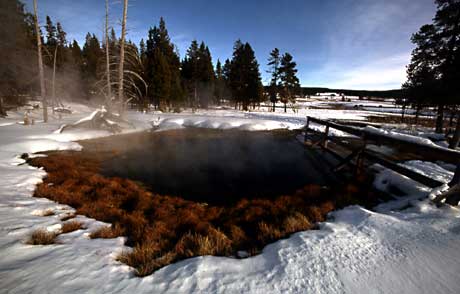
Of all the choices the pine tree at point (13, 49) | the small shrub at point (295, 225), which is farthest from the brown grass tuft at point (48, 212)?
the pine tree at point (13, 49)

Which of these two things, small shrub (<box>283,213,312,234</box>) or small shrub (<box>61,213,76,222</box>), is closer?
small shrub (<box>283,213,312,234</box>)

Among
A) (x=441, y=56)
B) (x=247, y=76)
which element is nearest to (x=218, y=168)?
(x=441, y=56)

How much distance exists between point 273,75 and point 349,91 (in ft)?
591

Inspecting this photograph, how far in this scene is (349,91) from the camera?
183 meters

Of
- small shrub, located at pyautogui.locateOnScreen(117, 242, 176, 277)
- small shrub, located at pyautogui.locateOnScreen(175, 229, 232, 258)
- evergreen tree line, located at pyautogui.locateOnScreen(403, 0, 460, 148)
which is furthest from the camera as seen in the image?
evergreen tree line, located at pyautogui.locateOnScreen(403, 0, 460, 148)

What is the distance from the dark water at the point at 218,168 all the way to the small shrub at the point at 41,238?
3341 millimetres

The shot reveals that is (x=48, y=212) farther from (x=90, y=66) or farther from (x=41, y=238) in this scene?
(x=90, y=66)

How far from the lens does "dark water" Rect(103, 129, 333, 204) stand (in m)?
6.71

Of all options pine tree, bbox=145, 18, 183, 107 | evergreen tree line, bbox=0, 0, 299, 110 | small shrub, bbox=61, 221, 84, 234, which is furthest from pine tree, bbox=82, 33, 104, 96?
small shrub, bbox=61, 221, 84, 234

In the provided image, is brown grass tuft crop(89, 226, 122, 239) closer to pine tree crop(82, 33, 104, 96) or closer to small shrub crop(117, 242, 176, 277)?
small shrub crop(117, 242, 176, 277)

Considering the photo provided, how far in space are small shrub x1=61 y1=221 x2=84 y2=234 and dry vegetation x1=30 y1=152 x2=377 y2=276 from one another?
50 cm

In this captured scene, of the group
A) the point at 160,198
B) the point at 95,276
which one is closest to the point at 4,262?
the point at 95,276

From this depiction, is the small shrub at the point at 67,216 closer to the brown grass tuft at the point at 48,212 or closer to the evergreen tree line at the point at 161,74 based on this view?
the brown grass tuft at the point at 48,212

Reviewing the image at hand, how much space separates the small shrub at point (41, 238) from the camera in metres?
3.03
